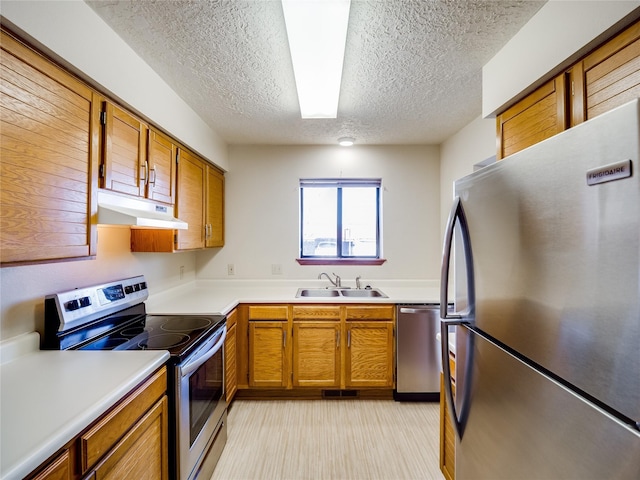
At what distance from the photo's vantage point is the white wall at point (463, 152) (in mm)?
2156

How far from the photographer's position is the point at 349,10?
1.19m

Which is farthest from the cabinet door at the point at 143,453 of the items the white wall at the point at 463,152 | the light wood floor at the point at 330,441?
the white wall at the point at 463,152

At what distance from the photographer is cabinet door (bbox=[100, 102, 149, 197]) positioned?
4.35ft

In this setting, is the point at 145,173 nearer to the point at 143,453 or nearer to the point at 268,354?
the point at 143,453

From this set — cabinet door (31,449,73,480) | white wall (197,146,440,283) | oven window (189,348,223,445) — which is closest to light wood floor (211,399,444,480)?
oven window (189,348,223,445)

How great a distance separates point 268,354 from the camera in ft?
8.11

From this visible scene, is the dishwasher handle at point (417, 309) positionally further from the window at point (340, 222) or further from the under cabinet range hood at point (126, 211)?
the under cabinet range hood at point (126, 211)

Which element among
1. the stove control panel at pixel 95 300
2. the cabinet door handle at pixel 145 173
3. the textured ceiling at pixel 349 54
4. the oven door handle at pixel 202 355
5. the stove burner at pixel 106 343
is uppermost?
the textured ceiling at pixel 349 54

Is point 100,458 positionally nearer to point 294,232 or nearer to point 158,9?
point 158,9

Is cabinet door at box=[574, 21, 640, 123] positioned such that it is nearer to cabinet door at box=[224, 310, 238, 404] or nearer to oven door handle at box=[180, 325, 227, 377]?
oven door handle at box=[180, 325, 227, 377]

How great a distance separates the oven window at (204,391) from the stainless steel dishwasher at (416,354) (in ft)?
4.88

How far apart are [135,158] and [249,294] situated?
5.15 ft

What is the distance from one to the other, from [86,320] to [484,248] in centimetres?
188

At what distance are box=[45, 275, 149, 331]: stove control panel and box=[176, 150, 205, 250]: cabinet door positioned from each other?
1.33 ft
